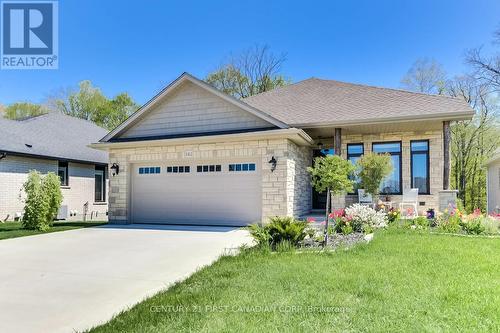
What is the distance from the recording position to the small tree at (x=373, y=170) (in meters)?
10.5

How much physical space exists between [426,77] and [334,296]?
27.3 m

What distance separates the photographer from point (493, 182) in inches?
734

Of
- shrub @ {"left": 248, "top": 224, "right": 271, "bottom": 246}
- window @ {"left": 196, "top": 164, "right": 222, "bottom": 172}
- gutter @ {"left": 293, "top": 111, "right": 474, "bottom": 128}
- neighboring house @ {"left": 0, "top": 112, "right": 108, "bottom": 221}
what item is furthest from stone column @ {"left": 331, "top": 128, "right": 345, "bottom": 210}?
neighboring house @ {"left": 0, "top": 112, "right": 108, "bottom": 221}

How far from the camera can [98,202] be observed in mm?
18953

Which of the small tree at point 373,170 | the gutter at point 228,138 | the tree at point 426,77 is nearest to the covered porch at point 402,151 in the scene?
the gutter at point 228,138

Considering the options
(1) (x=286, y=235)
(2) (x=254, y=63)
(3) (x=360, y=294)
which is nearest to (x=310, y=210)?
(1) (x=286, y=235)

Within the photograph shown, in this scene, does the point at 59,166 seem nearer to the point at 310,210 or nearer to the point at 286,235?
the point at 310,210

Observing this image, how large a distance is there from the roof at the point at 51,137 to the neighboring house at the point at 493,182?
20.1 m

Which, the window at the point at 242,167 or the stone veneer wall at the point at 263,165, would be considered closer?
the stone veneer wall at the point at 263,165

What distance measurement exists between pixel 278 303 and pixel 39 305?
8.97 ft

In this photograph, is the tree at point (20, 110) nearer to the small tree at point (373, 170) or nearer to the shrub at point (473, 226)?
the small tree at point (373, 170)

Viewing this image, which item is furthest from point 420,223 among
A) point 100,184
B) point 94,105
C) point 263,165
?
point 94,105

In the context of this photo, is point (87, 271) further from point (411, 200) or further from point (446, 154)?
point (446, 154)

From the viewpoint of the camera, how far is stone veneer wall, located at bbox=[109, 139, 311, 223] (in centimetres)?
1099
